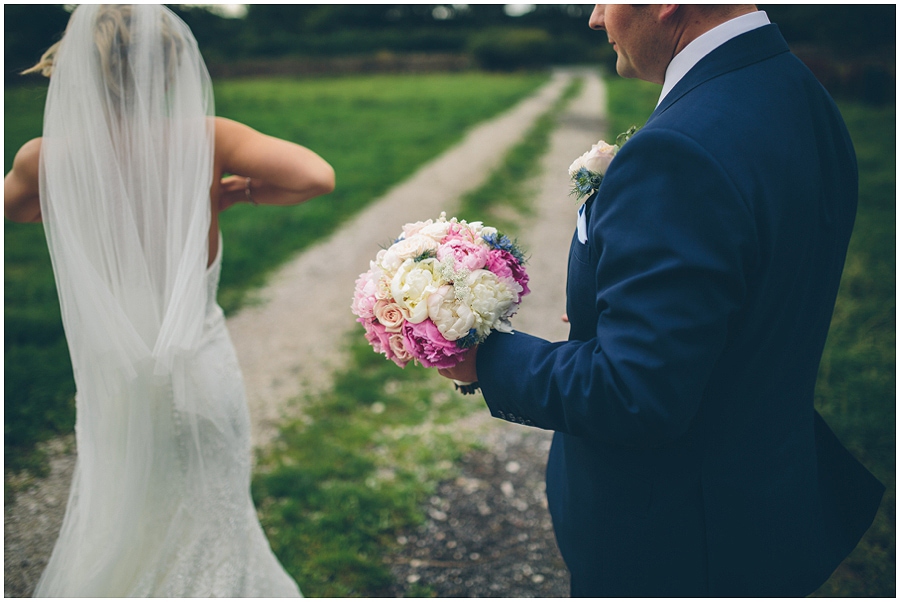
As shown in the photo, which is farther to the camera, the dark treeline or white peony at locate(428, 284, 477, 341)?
the dark treeline

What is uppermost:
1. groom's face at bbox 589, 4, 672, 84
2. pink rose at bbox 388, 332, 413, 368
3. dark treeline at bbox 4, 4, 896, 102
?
groom's face at bbox 589, 4, 672, 84

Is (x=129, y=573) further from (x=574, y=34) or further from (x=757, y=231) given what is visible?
(x=574, y=34)

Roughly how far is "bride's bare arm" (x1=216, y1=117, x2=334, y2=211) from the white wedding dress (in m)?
0.11

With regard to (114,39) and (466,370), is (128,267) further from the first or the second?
(466,370)

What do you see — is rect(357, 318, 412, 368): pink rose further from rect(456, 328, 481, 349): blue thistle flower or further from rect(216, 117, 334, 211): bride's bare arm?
rect(216, 117, 334, 211): bride's bare arm

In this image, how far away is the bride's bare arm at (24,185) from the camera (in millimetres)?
2346

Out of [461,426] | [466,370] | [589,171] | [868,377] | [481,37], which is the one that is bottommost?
[481,37]

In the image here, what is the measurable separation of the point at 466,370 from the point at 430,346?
6.3 inches

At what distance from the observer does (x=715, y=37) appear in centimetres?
139

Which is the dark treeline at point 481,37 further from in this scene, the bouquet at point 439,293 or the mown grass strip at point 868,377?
the bouquet at point 439,293

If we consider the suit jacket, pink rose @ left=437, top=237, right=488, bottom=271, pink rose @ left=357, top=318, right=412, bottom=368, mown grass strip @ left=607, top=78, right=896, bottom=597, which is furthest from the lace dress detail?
mown grass strip @ left=607, top=78, right=896, bottom=597

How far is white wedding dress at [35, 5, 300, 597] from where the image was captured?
226cm

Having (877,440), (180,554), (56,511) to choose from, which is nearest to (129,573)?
(180,554)

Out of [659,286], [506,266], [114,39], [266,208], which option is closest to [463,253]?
[506,266]
